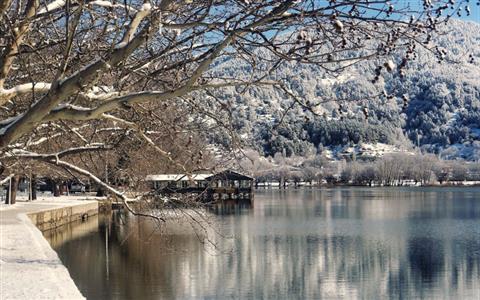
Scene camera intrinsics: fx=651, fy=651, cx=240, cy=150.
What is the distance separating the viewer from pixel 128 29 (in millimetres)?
4570

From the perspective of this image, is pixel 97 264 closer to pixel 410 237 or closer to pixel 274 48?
pixel 410 237

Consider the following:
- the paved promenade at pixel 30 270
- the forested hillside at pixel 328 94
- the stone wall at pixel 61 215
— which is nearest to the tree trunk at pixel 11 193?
the stone wall at pixel 61 215

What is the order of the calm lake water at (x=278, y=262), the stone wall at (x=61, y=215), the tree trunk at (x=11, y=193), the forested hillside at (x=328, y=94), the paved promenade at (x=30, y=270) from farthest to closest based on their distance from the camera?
the tree trunk at (x=11, y=193) → the stone wall at (x=61, y=215) → the calm lake water at (x=278, y=262) → the paved promenade at (x=30, y=270) → the forested hillside at (x=328, y=94)

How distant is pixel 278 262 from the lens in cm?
2147

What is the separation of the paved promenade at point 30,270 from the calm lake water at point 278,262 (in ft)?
4.99

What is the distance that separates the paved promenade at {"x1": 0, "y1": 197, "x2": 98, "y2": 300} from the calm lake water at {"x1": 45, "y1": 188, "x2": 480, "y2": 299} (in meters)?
1.52

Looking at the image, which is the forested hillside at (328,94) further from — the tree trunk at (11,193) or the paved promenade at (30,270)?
the tree trunk at (11,193)

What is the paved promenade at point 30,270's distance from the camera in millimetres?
10805

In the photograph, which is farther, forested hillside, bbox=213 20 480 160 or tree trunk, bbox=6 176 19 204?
tree trunk, bbox=6 176 19 204

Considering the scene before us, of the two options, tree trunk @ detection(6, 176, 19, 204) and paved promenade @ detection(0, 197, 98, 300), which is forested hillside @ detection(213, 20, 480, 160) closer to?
paved promenade @ detection(0, 197, 98, 300)

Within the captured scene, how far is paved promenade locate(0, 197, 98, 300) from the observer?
10.8 metres

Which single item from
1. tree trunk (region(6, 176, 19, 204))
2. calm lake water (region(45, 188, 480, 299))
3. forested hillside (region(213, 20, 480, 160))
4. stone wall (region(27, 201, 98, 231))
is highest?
forested hillside (region(213, 20, 480, 160))

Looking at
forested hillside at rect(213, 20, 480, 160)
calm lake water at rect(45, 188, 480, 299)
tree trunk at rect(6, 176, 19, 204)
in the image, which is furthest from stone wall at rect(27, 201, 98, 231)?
forested hillside at rect(213, 20, 480, 160)

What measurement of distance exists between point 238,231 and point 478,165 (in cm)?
12644
